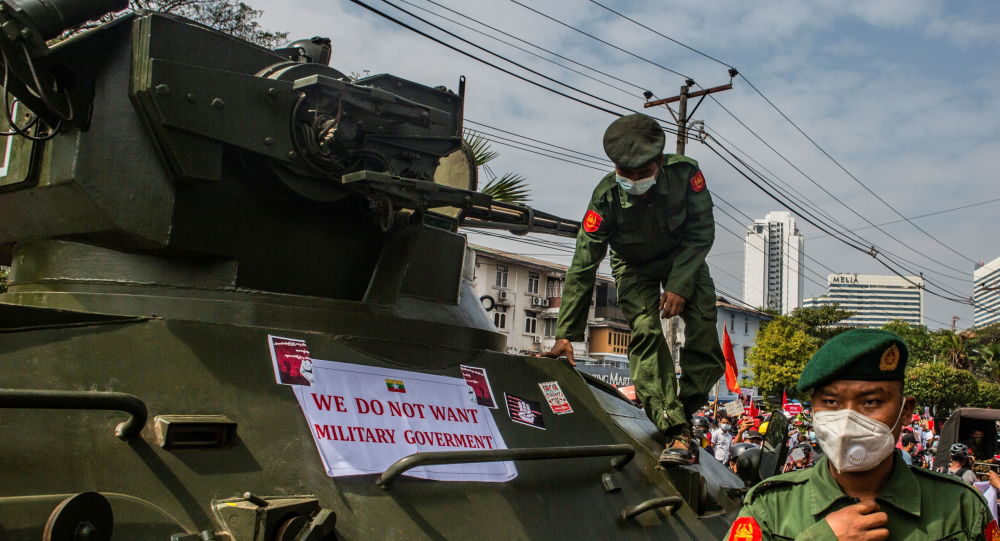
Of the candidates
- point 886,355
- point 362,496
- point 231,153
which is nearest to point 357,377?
point 362,496

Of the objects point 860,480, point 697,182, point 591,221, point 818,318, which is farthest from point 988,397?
point 860,480

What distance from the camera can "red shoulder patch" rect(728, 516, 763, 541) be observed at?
2080mm

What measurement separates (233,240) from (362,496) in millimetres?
1254

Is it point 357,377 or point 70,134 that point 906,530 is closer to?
point 357,377

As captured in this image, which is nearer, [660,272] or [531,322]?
[660,272]

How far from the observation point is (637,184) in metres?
4.76

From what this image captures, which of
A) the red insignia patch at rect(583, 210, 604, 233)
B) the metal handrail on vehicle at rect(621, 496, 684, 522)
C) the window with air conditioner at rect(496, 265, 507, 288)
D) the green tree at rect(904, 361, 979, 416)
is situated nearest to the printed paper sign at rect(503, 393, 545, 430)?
the metal handrail on vehicle at rect(621, 496, 684, 522)

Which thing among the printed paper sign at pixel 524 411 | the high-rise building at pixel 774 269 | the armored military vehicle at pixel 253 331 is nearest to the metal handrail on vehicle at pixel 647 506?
the armored military vehicle at pixel 253 331

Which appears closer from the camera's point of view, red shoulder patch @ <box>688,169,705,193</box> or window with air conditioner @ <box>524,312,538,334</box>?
red shoulder patch @ <box>688,169,705,193</box>

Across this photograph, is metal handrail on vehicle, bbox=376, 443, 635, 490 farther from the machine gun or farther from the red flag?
the red flag

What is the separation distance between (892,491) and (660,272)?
3.13 metres

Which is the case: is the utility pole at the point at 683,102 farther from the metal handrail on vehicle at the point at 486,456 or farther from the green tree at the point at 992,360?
the green tree at the point at 992,360

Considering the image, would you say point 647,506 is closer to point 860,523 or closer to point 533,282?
point 860,523

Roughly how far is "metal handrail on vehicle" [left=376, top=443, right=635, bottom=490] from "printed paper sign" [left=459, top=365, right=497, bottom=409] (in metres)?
0.44
